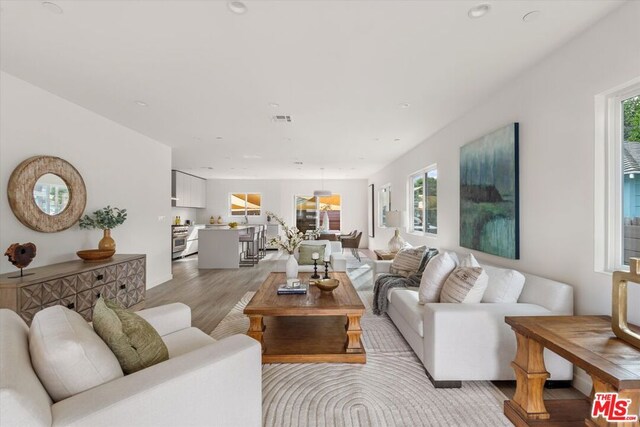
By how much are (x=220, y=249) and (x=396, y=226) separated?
4.20m

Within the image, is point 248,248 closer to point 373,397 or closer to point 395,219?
point 395,219

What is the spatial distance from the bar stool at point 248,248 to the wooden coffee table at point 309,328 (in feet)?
14.7

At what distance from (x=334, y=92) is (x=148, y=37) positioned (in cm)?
176

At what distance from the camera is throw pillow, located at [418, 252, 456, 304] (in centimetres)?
278

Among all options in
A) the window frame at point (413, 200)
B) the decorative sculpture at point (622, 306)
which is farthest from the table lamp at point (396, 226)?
the decorative sculpture at point (622, 306)

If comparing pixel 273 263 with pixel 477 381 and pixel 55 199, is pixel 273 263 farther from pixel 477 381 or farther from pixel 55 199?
pixel 477 381

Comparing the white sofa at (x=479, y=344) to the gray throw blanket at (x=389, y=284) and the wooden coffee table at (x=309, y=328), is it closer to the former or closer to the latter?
the wooden coffee table at (x=309, y=328)

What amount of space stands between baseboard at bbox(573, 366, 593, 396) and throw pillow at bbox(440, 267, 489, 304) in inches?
31.5

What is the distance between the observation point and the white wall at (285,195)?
11.2 meters

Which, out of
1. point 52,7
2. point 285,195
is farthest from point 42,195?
point 285,195

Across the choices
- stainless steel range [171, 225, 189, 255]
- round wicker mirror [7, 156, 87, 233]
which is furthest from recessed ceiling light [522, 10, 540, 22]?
stainless steel range [171, 225, 189, 255]

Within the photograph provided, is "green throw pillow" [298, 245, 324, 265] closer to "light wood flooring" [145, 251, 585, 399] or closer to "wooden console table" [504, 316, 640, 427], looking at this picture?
"light wood flooring" [145, 251, 585, 399]

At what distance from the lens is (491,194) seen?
3.28 meters

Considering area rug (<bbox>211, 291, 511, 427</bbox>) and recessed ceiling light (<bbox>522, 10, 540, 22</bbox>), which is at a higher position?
recessed ceiling light (<bbox>522, 10, 540, 22</bbox>)
